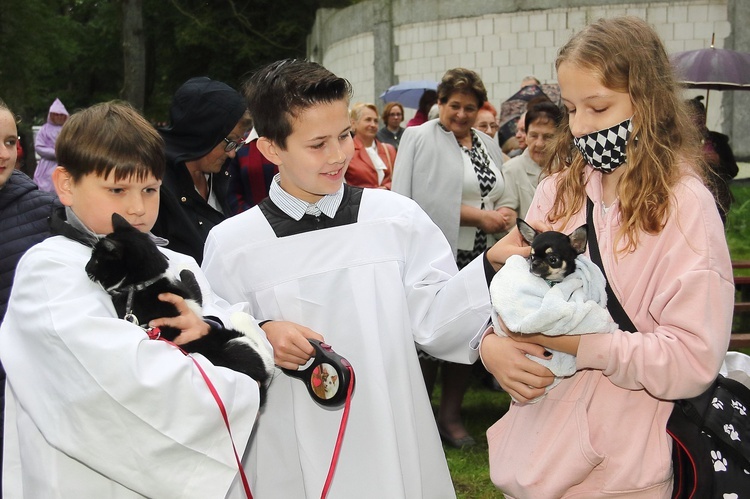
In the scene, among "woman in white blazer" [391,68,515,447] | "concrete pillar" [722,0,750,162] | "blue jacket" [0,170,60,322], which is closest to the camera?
"blue jacket" [0,170,60,322]

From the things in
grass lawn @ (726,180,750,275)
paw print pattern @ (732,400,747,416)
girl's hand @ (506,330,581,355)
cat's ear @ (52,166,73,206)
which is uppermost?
cat's ear @ (52,166,73,206)

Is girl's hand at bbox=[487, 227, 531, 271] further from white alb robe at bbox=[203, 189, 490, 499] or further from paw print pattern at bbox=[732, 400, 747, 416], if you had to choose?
paw print pattern at bbox=[732, 400, 747, 416]

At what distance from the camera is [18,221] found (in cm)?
347

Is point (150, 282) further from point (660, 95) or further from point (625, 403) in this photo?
point (660, 95)

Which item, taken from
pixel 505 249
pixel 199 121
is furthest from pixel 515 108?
pixel 505 249

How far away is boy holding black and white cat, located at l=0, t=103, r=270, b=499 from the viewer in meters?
2.15

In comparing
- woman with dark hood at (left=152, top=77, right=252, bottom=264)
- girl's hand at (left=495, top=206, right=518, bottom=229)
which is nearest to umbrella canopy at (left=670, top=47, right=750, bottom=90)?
girl's hand at (left=495, top=206, right=518, bottom=229)

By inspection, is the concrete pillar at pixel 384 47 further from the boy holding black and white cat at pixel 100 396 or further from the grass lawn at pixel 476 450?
the boy holding black and white cat at pixel 100 396

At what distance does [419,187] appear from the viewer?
20.0ft

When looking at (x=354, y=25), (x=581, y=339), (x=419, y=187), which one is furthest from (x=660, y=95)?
(x=354, y=25)

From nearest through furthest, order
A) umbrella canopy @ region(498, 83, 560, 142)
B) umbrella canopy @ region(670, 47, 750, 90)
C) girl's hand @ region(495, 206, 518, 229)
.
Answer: girl's hand @ region(495, 206, 518, 229) < umbrella canopy @ region(670, 47, 750, 90) < umbrella canopy @ region(498, 83, 560, 142)

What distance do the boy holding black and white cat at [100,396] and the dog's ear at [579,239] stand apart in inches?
39.6

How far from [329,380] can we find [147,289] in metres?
0.64

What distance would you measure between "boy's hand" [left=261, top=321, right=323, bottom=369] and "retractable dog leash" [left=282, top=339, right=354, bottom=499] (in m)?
0.03
